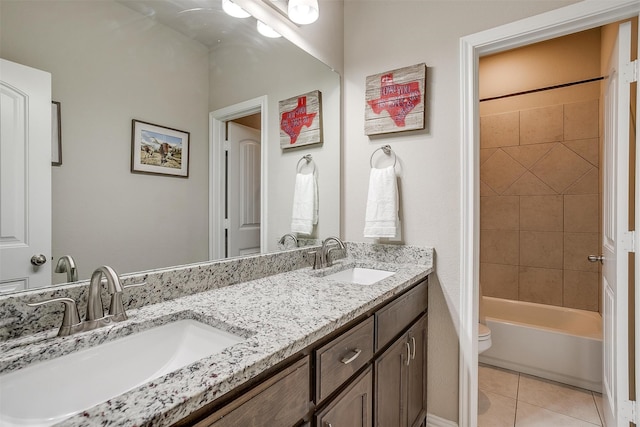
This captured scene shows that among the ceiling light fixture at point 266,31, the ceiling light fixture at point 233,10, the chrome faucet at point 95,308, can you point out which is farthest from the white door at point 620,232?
the chrome faucet at point 95,308

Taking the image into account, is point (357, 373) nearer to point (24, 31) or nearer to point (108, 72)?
point (108, 72)

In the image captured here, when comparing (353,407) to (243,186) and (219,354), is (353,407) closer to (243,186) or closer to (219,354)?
(219,354)

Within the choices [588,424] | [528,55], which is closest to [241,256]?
[588,424]

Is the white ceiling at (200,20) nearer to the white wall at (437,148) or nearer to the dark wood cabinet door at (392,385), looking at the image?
the white wall at (437,148)

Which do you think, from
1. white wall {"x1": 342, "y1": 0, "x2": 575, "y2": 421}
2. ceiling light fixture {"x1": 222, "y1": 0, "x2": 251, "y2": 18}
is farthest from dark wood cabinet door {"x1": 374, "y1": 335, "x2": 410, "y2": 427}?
ceiling light fixture {"x1": 222, "y1": 0, "x2": 251, "y2": 18}

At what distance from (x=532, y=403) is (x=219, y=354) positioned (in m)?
2.14

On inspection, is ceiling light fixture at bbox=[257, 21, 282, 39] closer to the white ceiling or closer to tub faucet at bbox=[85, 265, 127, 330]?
the white ceiling

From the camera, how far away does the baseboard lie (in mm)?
1655

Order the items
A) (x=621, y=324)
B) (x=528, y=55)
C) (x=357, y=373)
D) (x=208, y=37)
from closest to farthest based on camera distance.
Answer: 1. (x=357, y=373)
2. (x=208, y=37)
3. (x=621, y=324)
4. (x=528, y=55)

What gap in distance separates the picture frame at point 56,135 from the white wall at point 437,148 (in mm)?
1477

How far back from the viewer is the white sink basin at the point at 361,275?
1.72 metres

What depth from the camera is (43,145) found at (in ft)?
2.74

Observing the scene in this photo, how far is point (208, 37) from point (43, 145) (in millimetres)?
740

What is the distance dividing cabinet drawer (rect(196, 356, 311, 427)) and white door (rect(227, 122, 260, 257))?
72 cm
